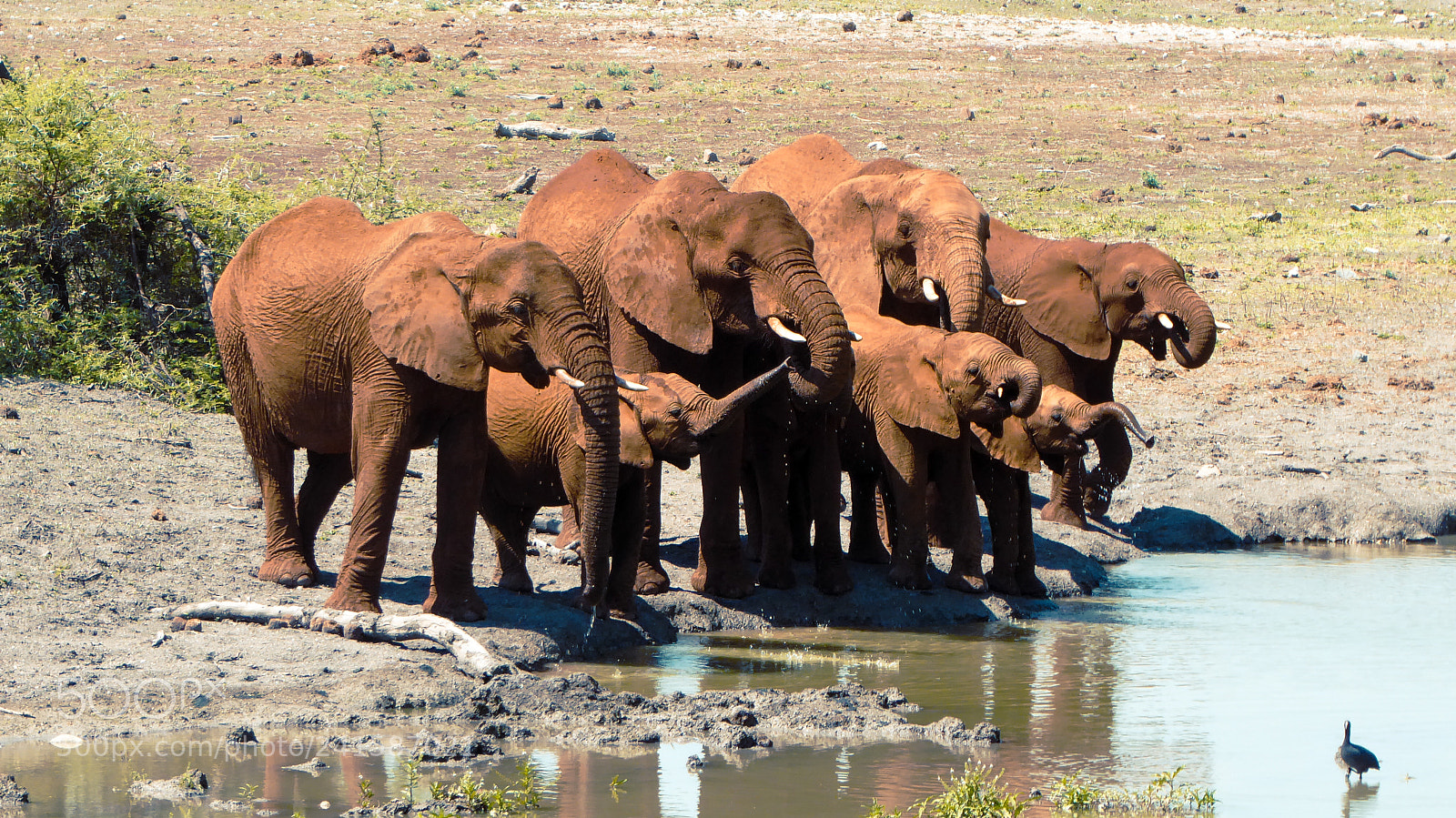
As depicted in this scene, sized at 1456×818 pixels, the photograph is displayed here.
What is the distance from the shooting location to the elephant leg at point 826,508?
1105 cm

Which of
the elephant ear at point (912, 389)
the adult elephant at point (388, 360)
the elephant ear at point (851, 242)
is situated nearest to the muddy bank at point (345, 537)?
the adult elephant at point (388, 360)

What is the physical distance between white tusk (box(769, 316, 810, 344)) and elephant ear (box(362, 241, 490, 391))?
1.77 metres

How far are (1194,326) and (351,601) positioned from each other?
6.55 meters

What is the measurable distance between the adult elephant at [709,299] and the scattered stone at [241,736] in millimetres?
3513

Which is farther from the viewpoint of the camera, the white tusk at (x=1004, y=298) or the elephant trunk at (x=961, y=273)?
the white tusk at (x=1004, y=298)

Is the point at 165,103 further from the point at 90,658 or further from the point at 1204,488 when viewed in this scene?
the point at 90,658

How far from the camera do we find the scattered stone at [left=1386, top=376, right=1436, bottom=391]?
19031mm

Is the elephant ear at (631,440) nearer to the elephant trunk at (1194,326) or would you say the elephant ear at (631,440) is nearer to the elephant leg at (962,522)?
the elephant leg at (962,522)

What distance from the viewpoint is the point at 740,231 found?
10.2 meters

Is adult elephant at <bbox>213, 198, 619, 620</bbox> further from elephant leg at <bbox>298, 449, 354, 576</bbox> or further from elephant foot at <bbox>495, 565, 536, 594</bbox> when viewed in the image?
elephant foot at <bbox>495, 565, 536, 594</bbox>

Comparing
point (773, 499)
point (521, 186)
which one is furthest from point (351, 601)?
point (521, 186)

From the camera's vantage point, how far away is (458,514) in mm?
9539

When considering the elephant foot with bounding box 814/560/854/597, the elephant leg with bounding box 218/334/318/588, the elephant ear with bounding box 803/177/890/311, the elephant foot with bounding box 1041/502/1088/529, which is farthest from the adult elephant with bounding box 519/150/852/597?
the elephant foot with bounding box 1041/502/1088/529

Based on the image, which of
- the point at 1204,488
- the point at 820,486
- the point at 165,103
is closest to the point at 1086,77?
the point at 165,103
